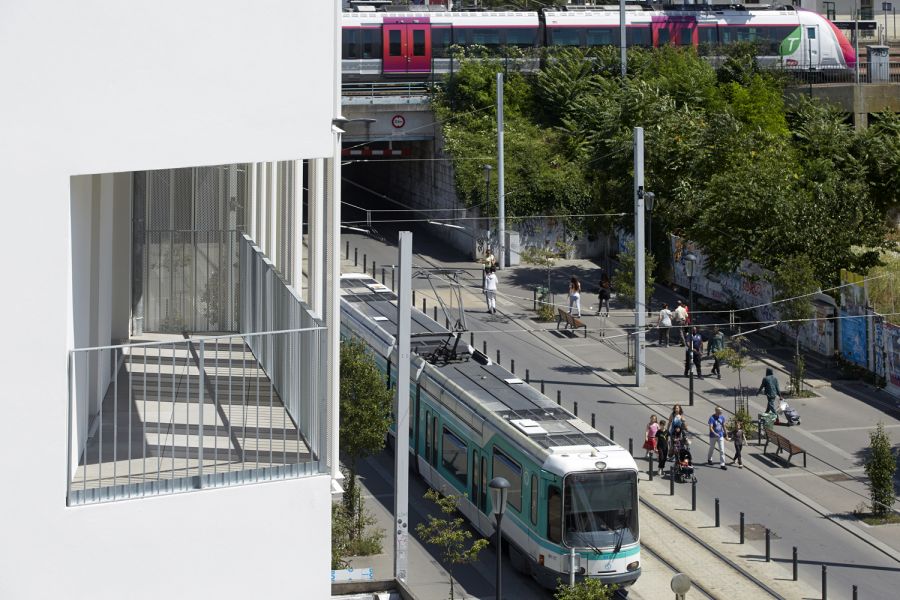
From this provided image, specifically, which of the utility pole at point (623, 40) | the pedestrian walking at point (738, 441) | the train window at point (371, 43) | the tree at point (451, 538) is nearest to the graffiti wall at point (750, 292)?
the pedestrian walking at point (738, 441)

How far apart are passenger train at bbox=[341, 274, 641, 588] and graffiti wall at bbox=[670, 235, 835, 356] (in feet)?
39.8

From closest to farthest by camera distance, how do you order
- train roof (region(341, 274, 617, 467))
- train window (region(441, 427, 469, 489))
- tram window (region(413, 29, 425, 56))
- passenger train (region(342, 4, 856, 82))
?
1. train roof (region(341, 274, 617, 467))
2. train window (region(441, 427, 469, 489))
3. passenger train (region(342, 4, 856, 82))
4. tram window (region(413, 29, 425, 56))

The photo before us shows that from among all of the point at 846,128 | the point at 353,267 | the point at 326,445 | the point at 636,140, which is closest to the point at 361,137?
the point at 353,267

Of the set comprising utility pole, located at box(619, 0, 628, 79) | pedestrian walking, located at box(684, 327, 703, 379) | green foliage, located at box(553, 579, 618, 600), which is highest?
utility pole, located at box(619, 0, 628, 79)

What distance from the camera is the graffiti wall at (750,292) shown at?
37594 mm

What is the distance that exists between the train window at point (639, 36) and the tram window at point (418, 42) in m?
8.95

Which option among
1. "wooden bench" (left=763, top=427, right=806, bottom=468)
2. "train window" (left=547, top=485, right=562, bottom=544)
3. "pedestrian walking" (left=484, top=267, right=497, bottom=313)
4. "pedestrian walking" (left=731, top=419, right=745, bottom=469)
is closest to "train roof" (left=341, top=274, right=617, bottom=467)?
"train window" (left=547, top=485, right=562, bottom=544)

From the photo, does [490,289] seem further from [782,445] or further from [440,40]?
[440,40]

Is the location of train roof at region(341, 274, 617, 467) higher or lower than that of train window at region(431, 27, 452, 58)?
lower

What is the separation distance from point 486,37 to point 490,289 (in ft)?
68.1

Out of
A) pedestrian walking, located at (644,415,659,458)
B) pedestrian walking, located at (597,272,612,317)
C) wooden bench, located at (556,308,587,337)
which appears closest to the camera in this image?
pedestrian walking, located at (644,415,659,458)

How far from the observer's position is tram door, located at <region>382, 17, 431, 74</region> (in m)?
57.3

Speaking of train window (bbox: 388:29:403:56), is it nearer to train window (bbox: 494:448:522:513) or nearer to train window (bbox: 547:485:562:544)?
train window (bbox: 494:448:522:513)

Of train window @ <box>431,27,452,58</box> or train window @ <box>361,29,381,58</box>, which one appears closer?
train window @ <box>361,29,381,58</box>
